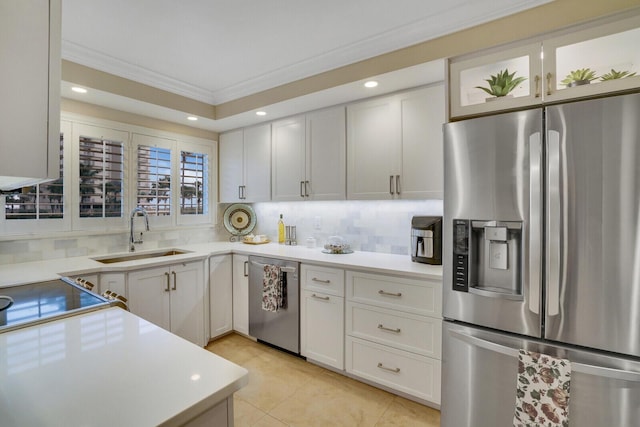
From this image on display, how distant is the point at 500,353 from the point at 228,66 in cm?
279

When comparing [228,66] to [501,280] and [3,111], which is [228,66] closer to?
[3,111]

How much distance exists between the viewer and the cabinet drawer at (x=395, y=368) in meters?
2.05

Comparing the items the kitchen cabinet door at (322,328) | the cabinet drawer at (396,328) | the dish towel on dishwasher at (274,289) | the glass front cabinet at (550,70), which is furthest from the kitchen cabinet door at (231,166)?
the glass front cabinet at (550,70)

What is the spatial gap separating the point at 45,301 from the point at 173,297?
1.37 metres

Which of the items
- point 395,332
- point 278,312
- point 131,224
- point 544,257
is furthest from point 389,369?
point 131,224

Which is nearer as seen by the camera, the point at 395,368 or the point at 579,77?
the point at 579,77

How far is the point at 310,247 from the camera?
329cm

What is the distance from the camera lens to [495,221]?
1554 mm

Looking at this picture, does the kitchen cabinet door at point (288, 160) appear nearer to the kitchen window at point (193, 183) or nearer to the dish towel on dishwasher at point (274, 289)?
the dish towel on dishwasher at point (274, 289)

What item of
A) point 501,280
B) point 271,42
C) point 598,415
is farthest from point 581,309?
point 271,42

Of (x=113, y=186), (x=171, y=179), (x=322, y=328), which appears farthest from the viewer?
(x=171, y=179)

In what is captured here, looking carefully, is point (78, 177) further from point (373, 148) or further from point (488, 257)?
point (488, 257)

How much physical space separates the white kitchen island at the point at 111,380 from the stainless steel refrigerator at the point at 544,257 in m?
1.30

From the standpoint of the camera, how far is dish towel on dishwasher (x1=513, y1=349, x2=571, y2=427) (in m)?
1.36
